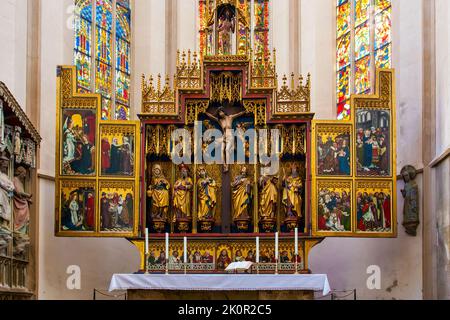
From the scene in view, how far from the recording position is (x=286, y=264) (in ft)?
57.6

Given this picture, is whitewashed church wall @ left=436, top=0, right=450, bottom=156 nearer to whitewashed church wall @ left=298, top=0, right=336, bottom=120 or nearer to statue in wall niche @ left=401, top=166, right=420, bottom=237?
statue in wall niche @ left=401, top=166, right=420, bottom=237

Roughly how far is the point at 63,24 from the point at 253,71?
17.8ft

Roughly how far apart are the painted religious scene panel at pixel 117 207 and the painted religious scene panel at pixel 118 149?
0.23m

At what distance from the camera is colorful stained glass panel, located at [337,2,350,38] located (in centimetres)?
2381

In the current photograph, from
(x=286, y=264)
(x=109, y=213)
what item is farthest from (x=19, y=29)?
(x=286, y=264)

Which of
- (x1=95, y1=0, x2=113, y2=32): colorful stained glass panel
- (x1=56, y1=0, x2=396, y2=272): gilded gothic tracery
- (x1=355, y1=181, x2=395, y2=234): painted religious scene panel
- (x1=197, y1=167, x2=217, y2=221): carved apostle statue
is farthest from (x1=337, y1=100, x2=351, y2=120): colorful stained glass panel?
(x1=95, y1=0, x2=113, y2=32): colorful stained glass panel

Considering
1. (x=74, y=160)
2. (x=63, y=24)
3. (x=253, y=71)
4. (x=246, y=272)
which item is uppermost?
(x=63, y=24)

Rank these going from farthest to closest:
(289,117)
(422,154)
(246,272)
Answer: (422,154) → (289,117) → (246,272)

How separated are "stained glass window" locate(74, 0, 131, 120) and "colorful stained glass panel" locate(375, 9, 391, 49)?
647cm

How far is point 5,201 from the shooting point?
15.4 m

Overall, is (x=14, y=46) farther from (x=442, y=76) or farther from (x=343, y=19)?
(x=343, y=19)

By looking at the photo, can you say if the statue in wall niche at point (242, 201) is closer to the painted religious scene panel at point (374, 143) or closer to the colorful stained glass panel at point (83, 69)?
the painted religious scene panel at point (374, 143)

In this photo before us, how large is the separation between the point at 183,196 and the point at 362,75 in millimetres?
7141
